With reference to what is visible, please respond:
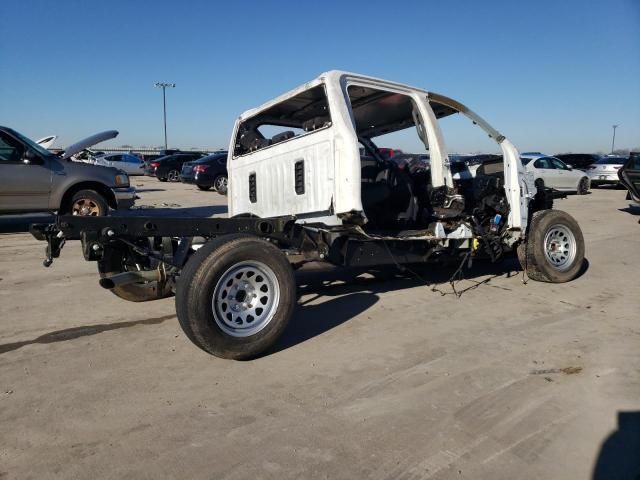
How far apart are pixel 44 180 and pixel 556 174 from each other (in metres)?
18.2

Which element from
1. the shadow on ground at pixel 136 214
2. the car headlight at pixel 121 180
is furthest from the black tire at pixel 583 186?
the car headlight at pixel 121 180

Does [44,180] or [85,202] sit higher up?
[44,180]

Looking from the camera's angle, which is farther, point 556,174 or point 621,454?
point 556,174

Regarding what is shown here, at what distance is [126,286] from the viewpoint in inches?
191

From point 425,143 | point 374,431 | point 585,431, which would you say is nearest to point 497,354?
point 585,431

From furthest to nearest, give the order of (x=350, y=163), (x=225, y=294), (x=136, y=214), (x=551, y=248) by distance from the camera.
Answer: (x=136, y=214)
(x=551, y=248)
(x=350, y=163)
(x=225, y=294)

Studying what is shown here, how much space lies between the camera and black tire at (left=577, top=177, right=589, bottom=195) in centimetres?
2065

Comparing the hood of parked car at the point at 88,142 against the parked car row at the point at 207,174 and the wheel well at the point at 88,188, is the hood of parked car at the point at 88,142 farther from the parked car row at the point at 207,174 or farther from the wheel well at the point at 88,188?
the parked car row at the point at 207,174

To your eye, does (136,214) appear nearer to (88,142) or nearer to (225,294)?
(88,142)

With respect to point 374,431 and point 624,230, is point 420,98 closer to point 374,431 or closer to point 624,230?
point 374,431

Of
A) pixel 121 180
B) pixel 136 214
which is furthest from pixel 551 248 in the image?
pixel 136 214

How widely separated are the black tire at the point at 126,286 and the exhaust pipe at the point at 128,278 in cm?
17

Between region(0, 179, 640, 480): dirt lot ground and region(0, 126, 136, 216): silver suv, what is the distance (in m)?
4.27

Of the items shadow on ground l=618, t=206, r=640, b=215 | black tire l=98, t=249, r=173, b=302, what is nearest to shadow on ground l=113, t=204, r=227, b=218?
black tire l=98, t=249, r=173, b=302
